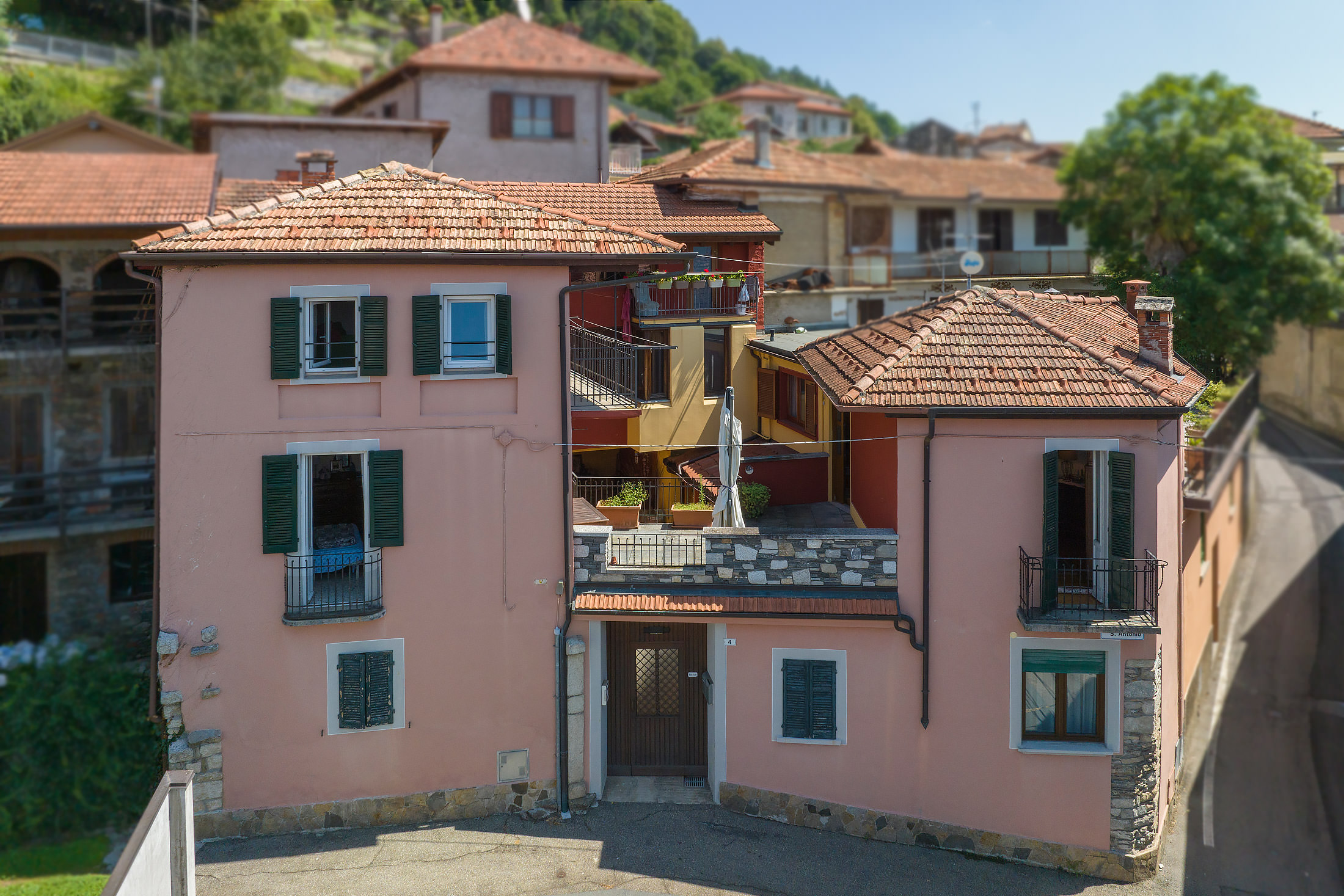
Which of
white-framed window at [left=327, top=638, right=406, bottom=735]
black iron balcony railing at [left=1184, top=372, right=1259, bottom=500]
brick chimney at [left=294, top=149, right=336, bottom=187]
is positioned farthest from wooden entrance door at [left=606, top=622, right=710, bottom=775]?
brick chimney at [left=294, top=149, right=336, bottom=187]

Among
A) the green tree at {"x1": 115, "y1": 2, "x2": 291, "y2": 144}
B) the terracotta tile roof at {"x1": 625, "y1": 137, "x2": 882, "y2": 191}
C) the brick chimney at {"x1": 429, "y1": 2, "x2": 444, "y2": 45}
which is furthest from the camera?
the green tree at {"x1": 115, "y1": 2, "x2": 291, "y2": 144}

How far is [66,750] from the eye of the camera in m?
20.5

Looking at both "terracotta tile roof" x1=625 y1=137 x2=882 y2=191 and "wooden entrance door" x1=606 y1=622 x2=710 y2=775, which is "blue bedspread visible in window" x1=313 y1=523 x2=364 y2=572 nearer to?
"wooden entrance door" x1=606 y1=622 x2=710 y2=775

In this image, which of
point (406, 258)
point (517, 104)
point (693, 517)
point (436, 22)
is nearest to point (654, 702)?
point (693, 517)

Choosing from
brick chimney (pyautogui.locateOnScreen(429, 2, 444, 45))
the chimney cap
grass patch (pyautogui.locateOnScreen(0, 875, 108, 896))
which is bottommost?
grass patch (pyautogui.locateOnScreen(0, 875, 108, 896))

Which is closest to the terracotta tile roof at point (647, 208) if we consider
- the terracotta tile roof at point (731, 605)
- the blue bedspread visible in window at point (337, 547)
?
the blue bedspread visible in window at point (337, 547)

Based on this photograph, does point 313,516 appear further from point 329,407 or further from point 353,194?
point 353,194

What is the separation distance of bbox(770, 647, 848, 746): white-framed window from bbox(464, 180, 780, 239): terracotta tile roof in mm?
9809

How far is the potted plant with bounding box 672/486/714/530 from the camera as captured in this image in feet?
55.1

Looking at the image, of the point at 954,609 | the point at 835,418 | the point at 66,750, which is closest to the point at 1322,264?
the point at 835,418

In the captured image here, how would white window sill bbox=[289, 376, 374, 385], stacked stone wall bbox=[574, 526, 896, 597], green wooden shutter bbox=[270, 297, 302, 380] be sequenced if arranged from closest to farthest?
green wooden shutter bbox=[270, 297, 302, 380] → white window sill bbox=[289, 376, 374, 385] → stacked stone wall bbox=[574, 526, 896, 597]

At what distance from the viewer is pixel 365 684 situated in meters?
15.1

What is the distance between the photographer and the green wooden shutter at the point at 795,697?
50.5ft

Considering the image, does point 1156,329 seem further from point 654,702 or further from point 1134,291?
point 654,702
